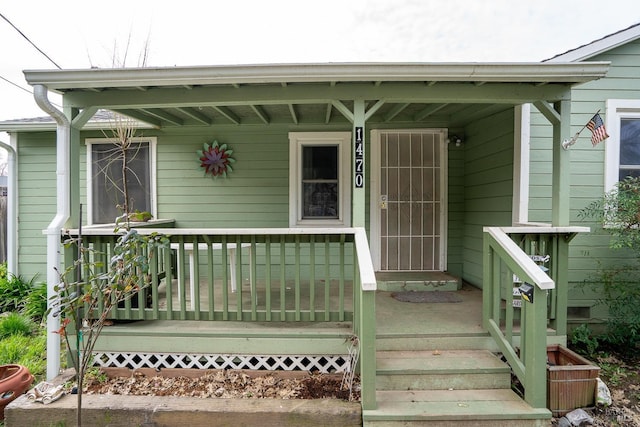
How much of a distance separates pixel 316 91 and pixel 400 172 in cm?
214

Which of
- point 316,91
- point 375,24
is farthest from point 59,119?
point 375,24

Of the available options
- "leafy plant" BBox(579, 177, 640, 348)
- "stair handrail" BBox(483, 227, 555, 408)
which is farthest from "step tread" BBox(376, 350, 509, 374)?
"leafy plant" BBox(579, 177, 640, 348)

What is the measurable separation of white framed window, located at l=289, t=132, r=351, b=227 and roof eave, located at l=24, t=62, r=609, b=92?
6.53 feet

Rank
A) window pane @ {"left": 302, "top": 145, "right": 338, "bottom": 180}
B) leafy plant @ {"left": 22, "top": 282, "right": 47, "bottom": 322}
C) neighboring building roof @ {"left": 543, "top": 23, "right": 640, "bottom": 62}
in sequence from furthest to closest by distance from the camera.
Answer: window pane @ {"left": 302, "top": 145, "right": 338, "bottom": 180}
leafy plant @ {"left": 22, "top": 282, "right": 47, "bottom": 322}
neighboring building roof @ {"left": 543, "top": 23, "right": 640, "bottom": 62}

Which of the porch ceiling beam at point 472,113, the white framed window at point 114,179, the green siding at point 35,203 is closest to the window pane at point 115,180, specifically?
the white framed window at point 114,179

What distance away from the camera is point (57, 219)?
292 cm

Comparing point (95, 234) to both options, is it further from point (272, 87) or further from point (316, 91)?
point (316, 91)

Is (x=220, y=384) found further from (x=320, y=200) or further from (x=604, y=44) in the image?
(x=604, y=44)

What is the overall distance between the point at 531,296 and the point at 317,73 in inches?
88.1

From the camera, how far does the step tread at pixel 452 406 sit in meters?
2.29

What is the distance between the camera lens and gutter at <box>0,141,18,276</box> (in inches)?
194

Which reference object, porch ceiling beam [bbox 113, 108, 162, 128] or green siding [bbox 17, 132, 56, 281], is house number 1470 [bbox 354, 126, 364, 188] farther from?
green siding [bbox 17, 132, 56, 281]

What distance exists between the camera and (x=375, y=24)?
10.3 meters

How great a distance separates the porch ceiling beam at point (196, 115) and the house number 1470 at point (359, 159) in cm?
226
